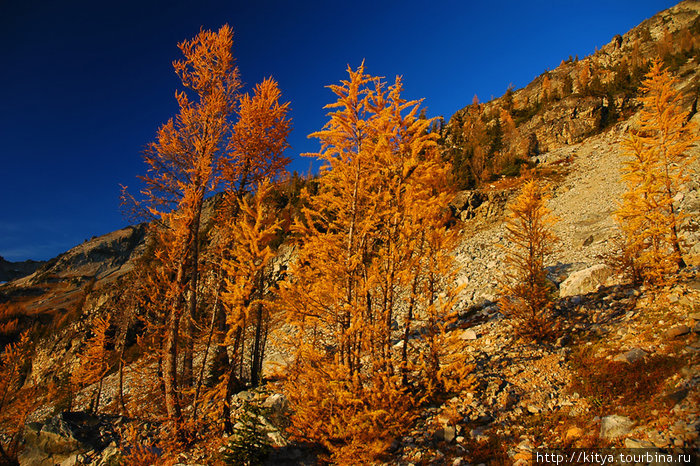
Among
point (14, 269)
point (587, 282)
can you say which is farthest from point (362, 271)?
point (14, 269)

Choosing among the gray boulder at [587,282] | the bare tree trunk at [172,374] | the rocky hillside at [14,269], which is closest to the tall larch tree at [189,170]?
the bare tree trunk at [172,374]

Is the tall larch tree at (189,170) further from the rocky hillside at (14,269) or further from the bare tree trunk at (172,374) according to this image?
the rocky hillside at (14,269)

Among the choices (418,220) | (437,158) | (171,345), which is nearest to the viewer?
(171,345)

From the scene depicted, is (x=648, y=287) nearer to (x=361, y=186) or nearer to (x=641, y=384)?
(x=641, y=384)

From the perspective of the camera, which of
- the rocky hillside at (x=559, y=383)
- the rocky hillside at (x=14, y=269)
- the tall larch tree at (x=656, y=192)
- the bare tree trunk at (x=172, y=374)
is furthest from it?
the rocky hillside at (x=14, y=269)

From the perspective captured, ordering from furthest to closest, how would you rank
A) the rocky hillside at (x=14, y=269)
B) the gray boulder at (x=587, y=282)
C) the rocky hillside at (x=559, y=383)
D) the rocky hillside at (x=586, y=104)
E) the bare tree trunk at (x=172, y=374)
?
the rocky hillside at (x=14, y=269)
the rocky hillside at (x=586, y=104)
the gray boulder at (x=587, y=282)
the bare tree trunk at (x=172, y=374)
the rocky hillside at (x=559, y=383)

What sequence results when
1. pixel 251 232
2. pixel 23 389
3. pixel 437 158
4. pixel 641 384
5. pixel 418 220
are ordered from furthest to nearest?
pixel 23 389 → pixel 437 158 → pixel 418 220 → pixel 251 232 → pixel 641 384

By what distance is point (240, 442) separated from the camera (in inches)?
226

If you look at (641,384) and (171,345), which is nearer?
(641,384)

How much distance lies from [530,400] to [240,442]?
625 cm

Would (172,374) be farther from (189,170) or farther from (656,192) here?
(656,192)

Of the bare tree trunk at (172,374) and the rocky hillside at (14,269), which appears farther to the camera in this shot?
the rocky hillside at (14,269)

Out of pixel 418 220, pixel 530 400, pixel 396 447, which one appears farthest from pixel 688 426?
pixel 418 220

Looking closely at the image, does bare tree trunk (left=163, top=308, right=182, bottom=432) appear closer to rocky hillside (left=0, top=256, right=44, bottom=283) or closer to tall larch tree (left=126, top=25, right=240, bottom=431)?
tall larch tree (left=126, top=25, right=240, bottom=431)
